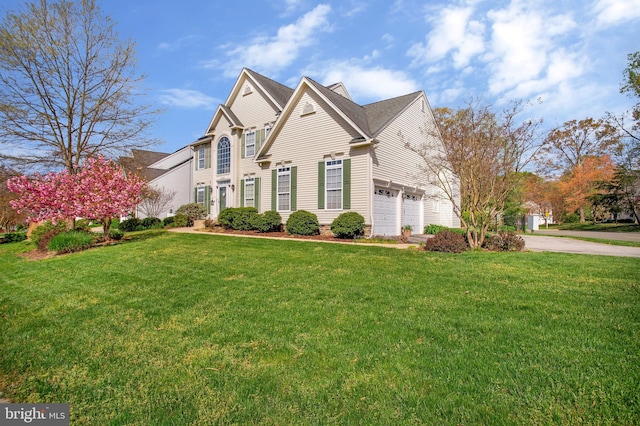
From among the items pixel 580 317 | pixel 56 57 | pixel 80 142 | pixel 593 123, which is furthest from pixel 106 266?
pixel 593 123

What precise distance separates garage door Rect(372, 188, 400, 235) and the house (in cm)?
4

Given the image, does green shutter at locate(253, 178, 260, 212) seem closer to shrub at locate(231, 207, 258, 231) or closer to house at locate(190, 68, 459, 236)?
house at locate(190, 68, 459, 236)

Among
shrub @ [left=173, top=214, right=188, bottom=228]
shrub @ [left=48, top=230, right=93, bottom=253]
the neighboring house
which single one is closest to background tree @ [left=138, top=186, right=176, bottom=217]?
the neighboring house

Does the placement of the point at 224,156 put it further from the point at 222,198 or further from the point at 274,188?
the point at 274,188

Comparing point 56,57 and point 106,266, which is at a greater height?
point 56,57

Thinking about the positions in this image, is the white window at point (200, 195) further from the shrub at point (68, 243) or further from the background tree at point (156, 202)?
the shrub at point (68, 243)

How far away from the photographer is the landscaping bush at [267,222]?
15414 millimetres

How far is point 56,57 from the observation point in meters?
15.4

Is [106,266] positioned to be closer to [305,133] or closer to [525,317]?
[525,317]

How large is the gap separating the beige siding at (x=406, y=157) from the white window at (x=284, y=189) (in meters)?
4.48

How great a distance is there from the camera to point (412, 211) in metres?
17.5

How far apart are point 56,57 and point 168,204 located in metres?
13.5

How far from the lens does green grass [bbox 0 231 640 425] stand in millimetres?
2520

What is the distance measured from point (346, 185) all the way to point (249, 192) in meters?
6.84
